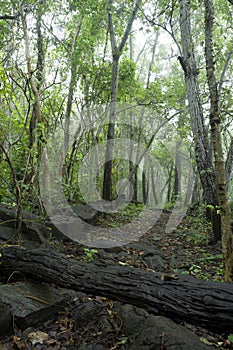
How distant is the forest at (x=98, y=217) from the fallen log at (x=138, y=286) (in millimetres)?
12

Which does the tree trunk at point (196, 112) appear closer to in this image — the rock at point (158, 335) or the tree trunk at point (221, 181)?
the tree trunk at point (221, 181)

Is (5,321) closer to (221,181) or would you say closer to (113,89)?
(221,181)

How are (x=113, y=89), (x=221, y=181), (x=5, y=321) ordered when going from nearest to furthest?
(x=5, y=321) → (x=221, y=181) → (x=113, y=89)

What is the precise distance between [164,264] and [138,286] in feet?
9.42

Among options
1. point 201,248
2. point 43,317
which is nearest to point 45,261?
point 43,317

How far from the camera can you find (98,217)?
879 centimetres

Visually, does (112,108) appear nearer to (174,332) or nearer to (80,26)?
(80,26)

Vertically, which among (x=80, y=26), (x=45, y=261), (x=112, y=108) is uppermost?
(x=80, y=26)

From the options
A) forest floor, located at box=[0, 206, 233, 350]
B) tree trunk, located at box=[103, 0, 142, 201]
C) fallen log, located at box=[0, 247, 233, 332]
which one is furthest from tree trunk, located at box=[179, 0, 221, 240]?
fallen log, located at box=[0, 247, 233, 332]

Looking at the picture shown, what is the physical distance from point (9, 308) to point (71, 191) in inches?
209

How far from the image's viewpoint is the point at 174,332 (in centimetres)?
272

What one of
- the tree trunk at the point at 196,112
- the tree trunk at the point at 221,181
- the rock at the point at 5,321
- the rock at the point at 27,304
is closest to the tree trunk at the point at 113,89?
the tree trunk at the point at 196,112

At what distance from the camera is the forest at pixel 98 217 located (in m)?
2.98

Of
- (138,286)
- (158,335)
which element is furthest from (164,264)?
(158,335)
